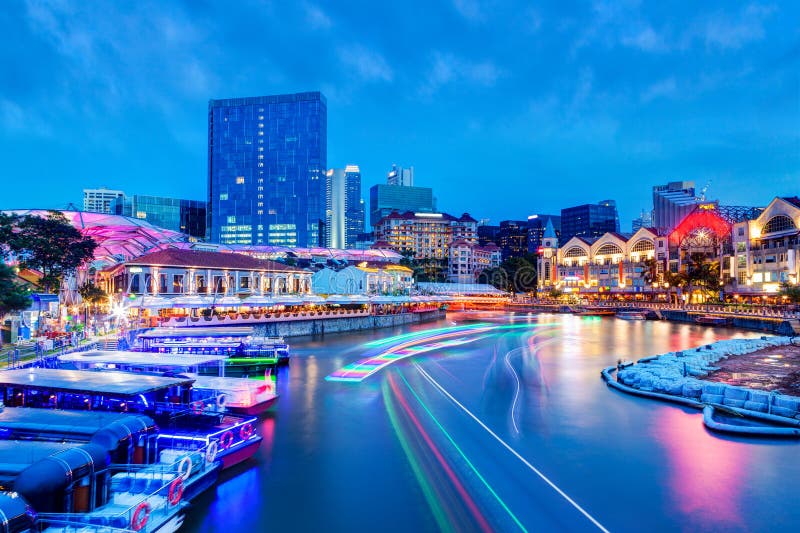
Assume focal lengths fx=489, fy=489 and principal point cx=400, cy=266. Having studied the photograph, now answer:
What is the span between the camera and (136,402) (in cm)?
1442

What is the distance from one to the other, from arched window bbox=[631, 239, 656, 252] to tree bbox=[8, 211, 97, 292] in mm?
96197

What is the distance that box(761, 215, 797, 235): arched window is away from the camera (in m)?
67.8

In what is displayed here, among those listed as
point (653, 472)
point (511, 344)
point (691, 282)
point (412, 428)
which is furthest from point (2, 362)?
point (691, 282)

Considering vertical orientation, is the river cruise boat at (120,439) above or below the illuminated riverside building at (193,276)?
below

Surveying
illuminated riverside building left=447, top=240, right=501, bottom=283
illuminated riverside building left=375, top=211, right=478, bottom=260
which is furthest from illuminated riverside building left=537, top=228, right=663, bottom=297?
illuminated riverside building left=375, top=211, right=478, bottom=260

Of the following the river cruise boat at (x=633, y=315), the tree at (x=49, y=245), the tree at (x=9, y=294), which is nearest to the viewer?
the tree at (x=9, y=294)

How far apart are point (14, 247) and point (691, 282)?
93.0m

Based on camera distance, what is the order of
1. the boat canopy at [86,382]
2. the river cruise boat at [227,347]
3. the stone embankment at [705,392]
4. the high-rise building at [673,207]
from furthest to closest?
the high-rise building at [673,207] < the river cruise boat at [227,347] < the stone embankment at [705,392] < the boat canopy at [86,382]

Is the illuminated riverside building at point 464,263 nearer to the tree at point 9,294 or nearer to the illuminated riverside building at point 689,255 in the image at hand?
the illuminated riverside building at point 689,255

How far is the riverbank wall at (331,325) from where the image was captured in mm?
50078

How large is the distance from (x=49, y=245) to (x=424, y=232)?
449 ft

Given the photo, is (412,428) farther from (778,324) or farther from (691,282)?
(691,282)

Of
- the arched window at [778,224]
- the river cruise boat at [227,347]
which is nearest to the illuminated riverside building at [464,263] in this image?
the arched window at [778,224]

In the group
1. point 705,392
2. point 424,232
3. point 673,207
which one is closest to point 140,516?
point 705,392
